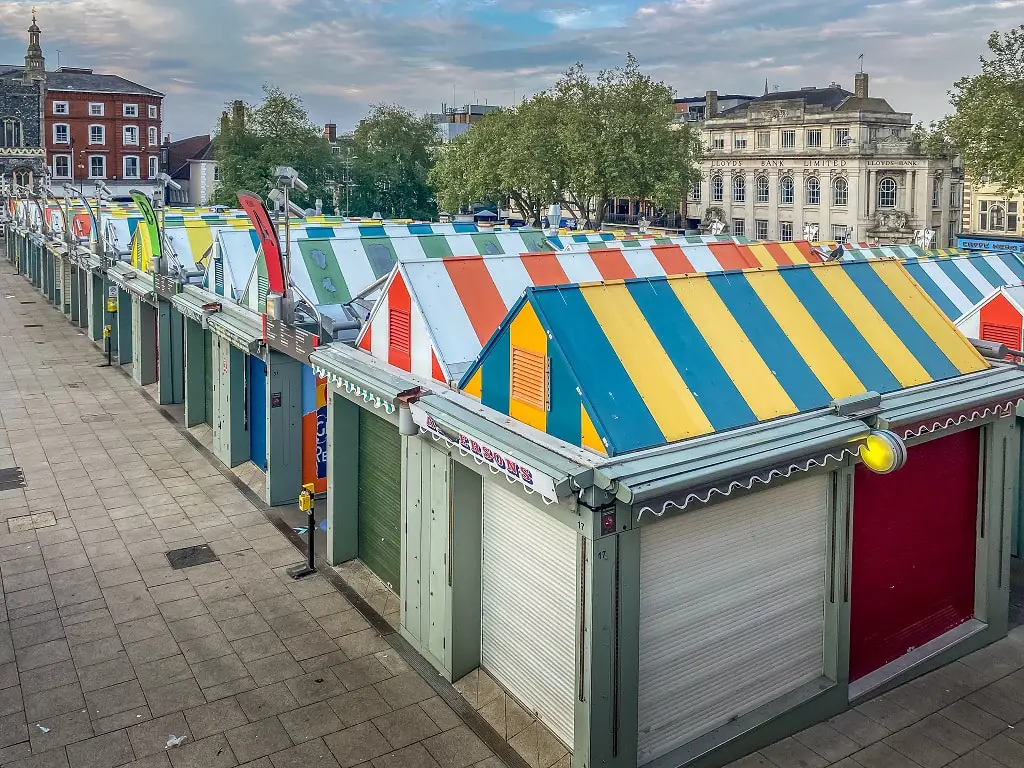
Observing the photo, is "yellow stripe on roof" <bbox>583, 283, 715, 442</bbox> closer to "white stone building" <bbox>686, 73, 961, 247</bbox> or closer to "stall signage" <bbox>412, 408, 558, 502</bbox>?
"stall signage" <bbox>412, 408, 558, 502</bbox>

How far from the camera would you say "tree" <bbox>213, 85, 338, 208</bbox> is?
206 ft

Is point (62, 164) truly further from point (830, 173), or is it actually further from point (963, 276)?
point (963, 276)

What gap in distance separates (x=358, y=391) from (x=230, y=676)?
3.35 meters

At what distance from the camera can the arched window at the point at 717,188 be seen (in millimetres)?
74188

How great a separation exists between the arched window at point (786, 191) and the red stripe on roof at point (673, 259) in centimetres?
5860

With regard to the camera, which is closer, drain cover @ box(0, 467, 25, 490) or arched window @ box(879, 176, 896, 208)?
drain cover @ box(0, 467, 25, 490)

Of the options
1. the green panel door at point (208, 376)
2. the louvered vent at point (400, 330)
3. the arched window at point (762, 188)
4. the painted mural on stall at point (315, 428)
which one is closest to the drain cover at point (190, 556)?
the painted mural on stall at point (315, 428)

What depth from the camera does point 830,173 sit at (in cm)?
6600

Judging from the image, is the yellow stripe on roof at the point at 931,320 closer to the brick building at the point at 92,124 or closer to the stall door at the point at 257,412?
the stall door at the point at 257,412

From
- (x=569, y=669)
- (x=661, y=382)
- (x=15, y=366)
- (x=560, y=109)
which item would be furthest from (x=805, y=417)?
(x=560, y=109)

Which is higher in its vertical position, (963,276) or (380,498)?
(963,276)

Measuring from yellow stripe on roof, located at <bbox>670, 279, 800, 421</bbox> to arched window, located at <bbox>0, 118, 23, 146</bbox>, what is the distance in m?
91.9

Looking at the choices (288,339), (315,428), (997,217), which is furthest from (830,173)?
(288,339)

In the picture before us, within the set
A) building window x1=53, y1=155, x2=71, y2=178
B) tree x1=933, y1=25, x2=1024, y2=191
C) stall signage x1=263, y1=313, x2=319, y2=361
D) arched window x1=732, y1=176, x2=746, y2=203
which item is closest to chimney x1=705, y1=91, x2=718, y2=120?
arched window x1=732, y1=176, x2=746, y2=203
